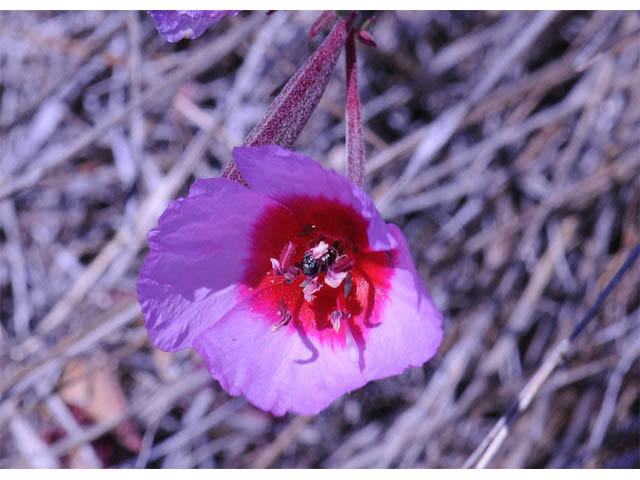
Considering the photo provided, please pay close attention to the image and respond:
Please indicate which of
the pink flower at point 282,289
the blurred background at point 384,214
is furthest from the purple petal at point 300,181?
the blurred background at point 384,214

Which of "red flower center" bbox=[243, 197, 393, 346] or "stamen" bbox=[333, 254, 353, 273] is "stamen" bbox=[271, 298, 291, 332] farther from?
"stamen" bbox=[333, 254, 353, 273]

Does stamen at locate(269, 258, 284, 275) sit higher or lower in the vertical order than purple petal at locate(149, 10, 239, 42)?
lower

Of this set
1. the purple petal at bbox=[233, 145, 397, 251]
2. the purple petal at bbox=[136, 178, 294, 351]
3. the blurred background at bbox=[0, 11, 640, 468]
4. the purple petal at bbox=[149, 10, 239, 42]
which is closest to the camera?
the purple petal at bbox=[233, 145, 397, 251]

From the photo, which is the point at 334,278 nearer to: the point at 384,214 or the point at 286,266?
the point at 286,266

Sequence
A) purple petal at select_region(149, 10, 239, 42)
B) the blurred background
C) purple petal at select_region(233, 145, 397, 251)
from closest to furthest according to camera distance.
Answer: purple petal at select_region(233, 145, 397, 251) → purple petal at select_region(149, 10, 239, 42) → the blurred background

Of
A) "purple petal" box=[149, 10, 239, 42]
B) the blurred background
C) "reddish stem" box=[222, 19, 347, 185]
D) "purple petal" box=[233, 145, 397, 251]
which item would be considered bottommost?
the blurred background

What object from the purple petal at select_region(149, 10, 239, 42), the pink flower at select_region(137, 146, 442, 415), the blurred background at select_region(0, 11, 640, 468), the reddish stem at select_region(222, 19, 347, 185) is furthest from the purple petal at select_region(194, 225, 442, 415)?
the blurred background at select_region(0, 11, 640, 468)

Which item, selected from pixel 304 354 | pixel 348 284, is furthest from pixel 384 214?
pixel 304 354
